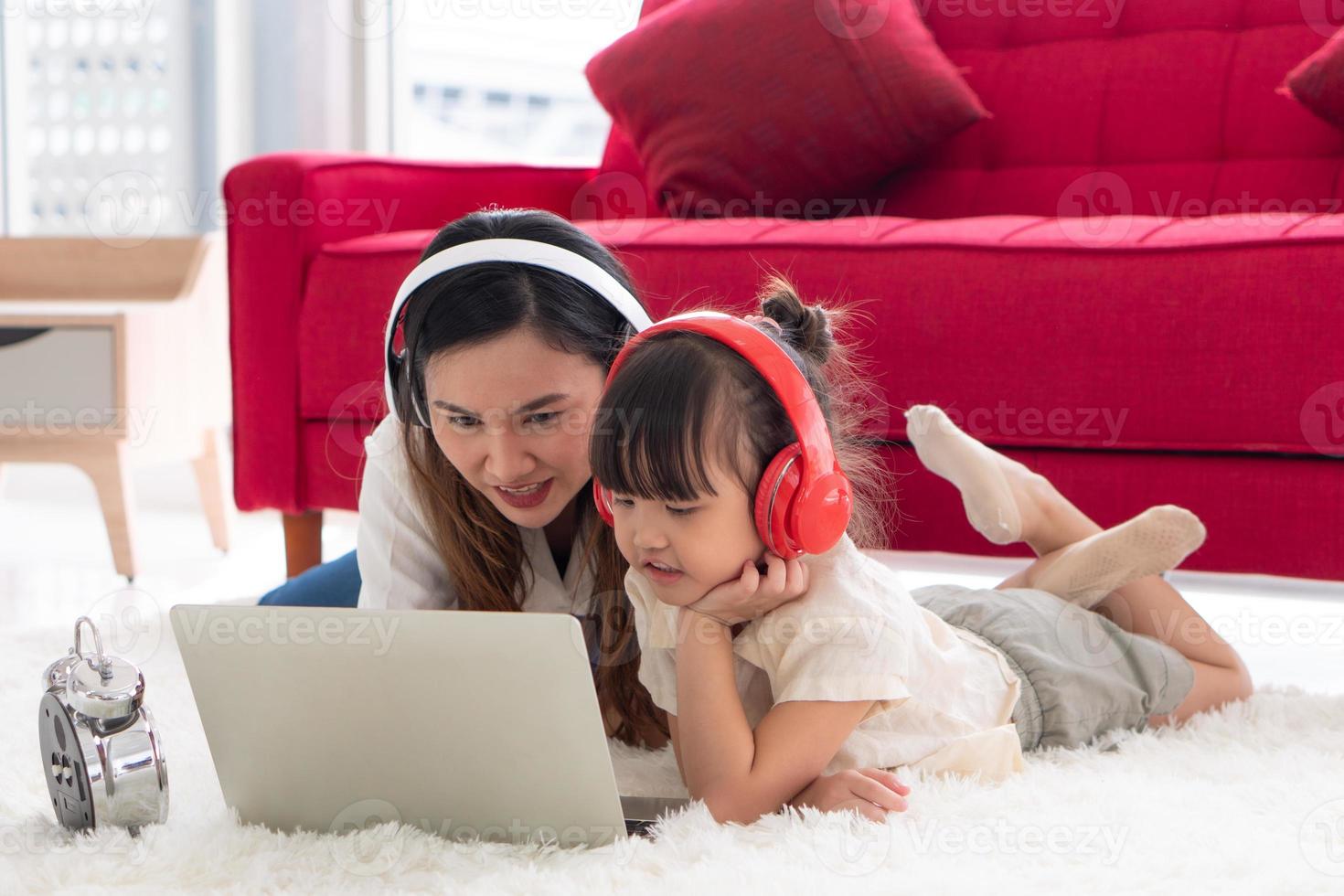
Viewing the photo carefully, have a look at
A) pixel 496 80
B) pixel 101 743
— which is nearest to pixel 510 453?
pixel 101 743

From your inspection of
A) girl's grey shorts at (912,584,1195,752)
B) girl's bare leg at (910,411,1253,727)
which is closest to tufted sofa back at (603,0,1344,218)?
girl's bare leg at (910,411,1253,727)

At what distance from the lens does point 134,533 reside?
2.10 m

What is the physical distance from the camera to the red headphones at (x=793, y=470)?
86 centimetres

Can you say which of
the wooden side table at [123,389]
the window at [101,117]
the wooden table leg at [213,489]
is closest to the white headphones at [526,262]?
the wooden side table at [123,389]

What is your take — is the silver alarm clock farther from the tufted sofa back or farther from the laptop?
the tufted sofa back

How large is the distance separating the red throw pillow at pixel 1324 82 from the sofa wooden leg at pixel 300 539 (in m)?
1.41

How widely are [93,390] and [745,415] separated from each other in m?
1.48

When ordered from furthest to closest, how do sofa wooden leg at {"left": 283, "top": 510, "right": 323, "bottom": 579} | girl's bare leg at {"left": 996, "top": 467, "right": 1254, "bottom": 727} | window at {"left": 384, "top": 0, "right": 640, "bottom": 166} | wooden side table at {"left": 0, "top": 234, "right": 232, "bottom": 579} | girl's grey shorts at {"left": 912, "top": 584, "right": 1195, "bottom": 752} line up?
window at {"left": 384, "top": 0, "right": 640, "bottom": 166}
wooden side table at {"left": 0, "top": 234, "right": 232, "bottom": 579}
sofa wooden leg at {"left": 283, "top": 510, "right": 323, "bottom": 579}
girl's bare leg at {"left": 996, "top": 467, "right": 1254, "bottom": 727}
girl's grey shorts at {"left": 912, "top": 584, "right": 1195, "bottom": 752}

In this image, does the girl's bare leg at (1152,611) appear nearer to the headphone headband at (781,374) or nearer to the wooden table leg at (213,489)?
the headphone headband at (781,374)

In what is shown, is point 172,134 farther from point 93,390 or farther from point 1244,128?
point 1244,128

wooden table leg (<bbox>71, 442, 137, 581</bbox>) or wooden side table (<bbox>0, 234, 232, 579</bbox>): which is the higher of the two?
wooden side table (<bbox>0, 234, 232, 579</bbox>)

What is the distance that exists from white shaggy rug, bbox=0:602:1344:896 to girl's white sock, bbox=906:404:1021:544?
305 mm

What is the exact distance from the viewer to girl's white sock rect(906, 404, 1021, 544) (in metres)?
1.25

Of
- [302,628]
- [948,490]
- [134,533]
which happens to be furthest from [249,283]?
[302,628]
